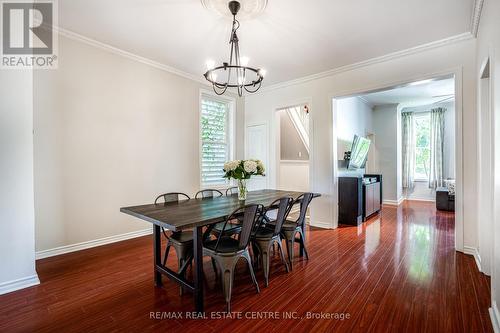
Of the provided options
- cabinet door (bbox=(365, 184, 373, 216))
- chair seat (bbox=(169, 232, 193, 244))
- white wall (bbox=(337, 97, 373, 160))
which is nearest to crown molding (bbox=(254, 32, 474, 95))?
white wall (bbox=(337, 97, 373, 160))

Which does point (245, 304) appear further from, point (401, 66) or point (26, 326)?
point (401, 66)

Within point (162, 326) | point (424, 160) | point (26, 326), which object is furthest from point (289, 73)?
point (424, 160)

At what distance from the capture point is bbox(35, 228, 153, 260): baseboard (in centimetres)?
310

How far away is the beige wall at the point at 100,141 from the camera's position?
3105mm

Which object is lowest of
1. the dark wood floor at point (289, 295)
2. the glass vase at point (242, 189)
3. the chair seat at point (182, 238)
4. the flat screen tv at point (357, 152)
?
the dark wood floor at point (289, 295)

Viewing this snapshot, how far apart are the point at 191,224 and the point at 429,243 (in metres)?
3.72

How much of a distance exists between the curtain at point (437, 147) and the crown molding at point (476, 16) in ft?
15.9

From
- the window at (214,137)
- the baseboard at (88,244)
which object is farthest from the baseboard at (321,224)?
the baseboard at (88,244)

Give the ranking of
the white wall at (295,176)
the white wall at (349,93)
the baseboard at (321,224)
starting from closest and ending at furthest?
the white wall at (349,93) < the baseboard at (321,224) < the white wall at (295,176)

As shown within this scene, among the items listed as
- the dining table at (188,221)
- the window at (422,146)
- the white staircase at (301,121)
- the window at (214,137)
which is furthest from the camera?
the window at (422,146)

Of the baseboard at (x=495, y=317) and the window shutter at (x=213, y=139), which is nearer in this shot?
the baseboard at (x=495, y=317)

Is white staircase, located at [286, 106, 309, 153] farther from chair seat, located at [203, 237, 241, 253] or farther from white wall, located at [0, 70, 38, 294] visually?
white wall, located at [0, 70, 38, 294]

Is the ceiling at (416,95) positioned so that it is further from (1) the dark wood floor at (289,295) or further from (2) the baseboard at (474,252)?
(1) the dark wood floor at (289,295)

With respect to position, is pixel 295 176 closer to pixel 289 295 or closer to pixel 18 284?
pixel 289 295
